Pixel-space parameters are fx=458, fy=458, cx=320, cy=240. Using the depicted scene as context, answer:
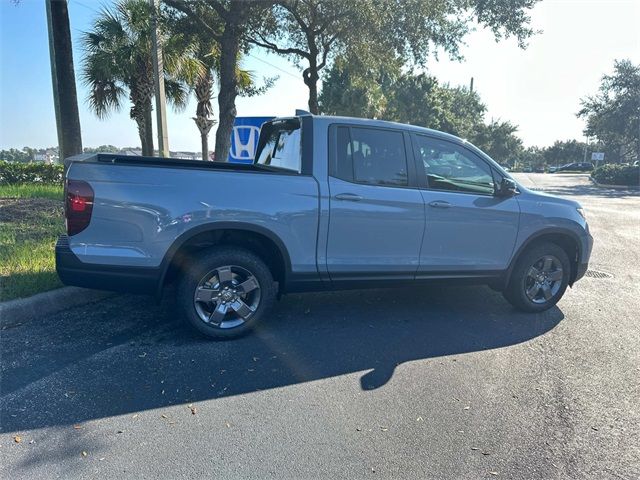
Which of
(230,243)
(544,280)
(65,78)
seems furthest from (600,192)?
(230,243)

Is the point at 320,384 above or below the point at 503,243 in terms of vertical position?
below

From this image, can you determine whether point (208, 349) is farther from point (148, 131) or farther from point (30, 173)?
point (148, 131)

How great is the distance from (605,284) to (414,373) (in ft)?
13.8

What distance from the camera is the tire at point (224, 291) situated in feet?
12.7

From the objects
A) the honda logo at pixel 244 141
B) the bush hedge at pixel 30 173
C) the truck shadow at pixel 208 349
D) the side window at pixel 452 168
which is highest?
the honda logo at pixel 244 141

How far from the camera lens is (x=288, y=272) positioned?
410 centimetres

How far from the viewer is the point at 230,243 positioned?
4074mm

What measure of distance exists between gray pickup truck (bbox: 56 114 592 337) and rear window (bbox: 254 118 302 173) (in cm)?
2

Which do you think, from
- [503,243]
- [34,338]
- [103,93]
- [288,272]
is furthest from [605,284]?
[103,93]

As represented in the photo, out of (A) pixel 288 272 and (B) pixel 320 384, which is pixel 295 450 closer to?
(B) pixel 320 384

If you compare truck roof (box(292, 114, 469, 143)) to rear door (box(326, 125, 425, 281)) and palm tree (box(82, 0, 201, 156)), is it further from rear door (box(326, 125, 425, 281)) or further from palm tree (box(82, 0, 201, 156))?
palm tree (box(82, 0, 201, 156))

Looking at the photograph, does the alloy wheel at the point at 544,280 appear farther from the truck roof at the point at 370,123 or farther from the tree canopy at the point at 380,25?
the tree canopy at the point at 380,25

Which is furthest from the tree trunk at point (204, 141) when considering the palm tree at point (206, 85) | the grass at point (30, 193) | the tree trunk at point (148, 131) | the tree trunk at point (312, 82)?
the grass at point (30, 193)

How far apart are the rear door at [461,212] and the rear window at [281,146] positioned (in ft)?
3.87
